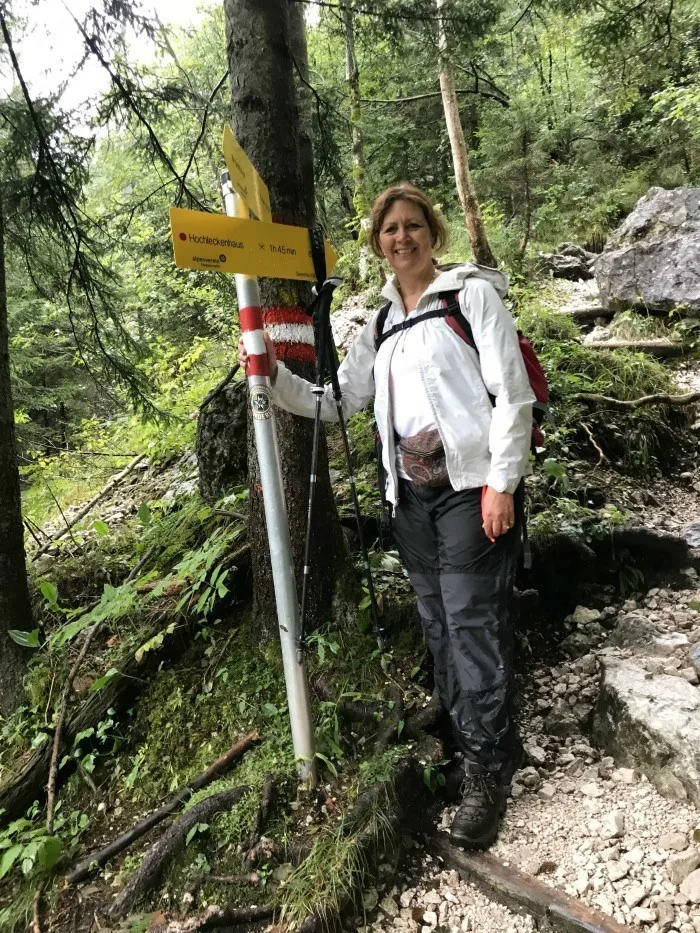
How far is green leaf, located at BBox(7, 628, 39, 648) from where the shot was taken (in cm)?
334

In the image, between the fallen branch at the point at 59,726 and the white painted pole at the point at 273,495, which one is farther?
the fallen branch at the point at 59,726

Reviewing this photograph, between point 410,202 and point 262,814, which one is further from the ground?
point 410,202

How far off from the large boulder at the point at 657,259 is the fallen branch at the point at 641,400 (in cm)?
212

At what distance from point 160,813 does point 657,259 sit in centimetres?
902

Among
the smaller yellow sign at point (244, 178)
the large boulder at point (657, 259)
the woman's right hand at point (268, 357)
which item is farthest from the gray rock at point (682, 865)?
the large boulder at point (657, 259)

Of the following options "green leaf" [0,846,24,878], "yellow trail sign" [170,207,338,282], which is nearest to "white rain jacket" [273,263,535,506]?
"yellow trail sign" [170,207,338,282]

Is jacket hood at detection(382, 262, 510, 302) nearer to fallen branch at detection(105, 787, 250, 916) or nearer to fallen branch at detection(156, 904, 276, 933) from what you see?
fallen branch at detection(105, 787, 250, 916)

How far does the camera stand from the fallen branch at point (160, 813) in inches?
98.2

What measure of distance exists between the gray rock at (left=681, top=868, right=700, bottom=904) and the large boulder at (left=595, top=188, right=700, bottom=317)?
282 inches

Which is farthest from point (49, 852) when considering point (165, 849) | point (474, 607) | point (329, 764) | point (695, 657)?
point (695, 657)

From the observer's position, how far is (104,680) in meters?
3.13

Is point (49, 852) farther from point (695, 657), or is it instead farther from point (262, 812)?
point (695, 657)

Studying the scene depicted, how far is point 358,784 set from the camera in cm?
255

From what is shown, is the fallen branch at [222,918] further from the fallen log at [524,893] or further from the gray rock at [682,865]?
the gray rock at [682,865]
